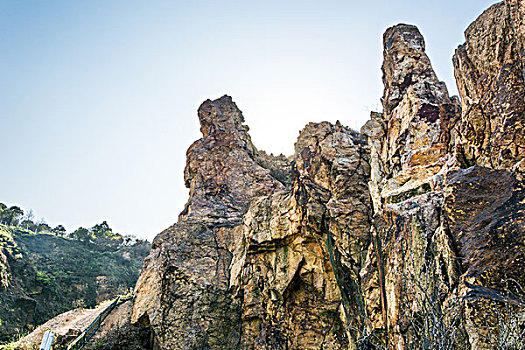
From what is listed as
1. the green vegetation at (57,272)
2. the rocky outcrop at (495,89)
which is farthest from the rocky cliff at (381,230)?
the green vegetation at (57,272)

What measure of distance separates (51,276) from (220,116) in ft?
71.3

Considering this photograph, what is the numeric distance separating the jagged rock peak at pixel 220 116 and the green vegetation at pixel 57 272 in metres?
15.6

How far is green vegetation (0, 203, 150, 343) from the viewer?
1056 inches

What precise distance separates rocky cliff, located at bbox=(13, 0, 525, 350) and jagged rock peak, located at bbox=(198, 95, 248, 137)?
111cm

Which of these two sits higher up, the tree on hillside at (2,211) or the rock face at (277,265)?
the tree on hillside at (2,211)

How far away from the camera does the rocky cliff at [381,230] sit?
6160mm

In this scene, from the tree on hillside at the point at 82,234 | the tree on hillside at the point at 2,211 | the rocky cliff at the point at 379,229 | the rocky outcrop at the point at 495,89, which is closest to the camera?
the rocky cliff at the point at 379,229

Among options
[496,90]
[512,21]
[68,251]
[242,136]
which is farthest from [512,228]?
[68,251]

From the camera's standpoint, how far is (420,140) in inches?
429

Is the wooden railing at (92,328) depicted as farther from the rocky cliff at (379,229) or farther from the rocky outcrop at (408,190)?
the rocky outcrop at (408,190)

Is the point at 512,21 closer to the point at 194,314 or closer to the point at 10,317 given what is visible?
the point at 194,314

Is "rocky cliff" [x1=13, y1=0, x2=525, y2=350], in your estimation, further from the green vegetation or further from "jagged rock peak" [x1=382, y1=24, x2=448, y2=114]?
the green vegetation

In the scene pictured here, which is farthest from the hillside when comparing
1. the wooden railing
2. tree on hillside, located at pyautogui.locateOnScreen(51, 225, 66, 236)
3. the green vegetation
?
the wooden railing

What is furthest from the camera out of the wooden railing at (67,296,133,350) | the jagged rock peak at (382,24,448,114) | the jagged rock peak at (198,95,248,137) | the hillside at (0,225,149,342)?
the hillside at (0,225,149,342)
